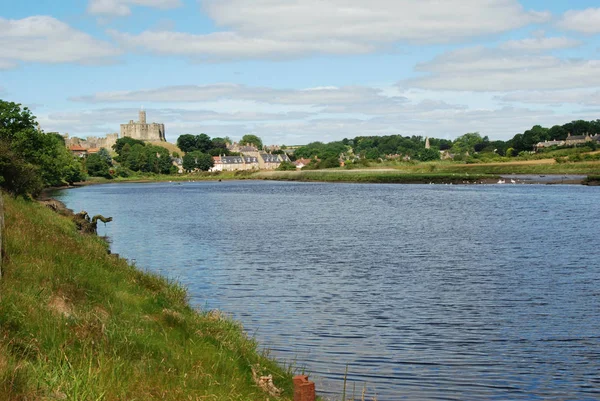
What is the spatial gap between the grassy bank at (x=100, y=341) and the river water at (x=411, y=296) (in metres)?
3.31

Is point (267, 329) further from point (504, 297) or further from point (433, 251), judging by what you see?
point (433, 251)

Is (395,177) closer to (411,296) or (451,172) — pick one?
(451,172)

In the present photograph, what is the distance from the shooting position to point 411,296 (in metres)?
25.0

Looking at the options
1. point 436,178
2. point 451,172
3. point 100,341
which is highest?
point 100,341

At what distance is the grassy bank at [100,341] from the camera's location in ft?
27.8

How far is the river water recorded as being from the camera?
1609cm

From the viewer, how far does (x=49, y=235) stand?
1902cm

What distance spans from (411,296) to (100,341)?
53.6 ft

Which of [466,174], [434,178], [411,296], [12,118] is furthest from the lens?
[466,174]

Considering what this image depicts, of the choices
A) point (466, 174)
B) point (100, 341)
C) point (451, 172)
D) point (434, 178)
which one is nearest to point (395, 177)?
point (434, 178)

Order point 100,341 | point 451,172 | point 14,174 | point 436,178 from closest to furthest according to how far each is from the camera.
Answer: point 100,341
point 14,174
point 436,178
point 451,172

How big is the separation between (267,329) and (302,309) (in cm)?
307

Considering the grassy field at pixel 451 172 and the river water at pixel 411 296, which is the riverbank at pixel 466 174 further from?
the river water at pixel 411 296

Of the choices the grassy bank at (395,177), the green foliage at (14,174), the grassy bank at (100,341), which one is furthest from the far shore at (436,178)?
the grassy bank at (100,341)
